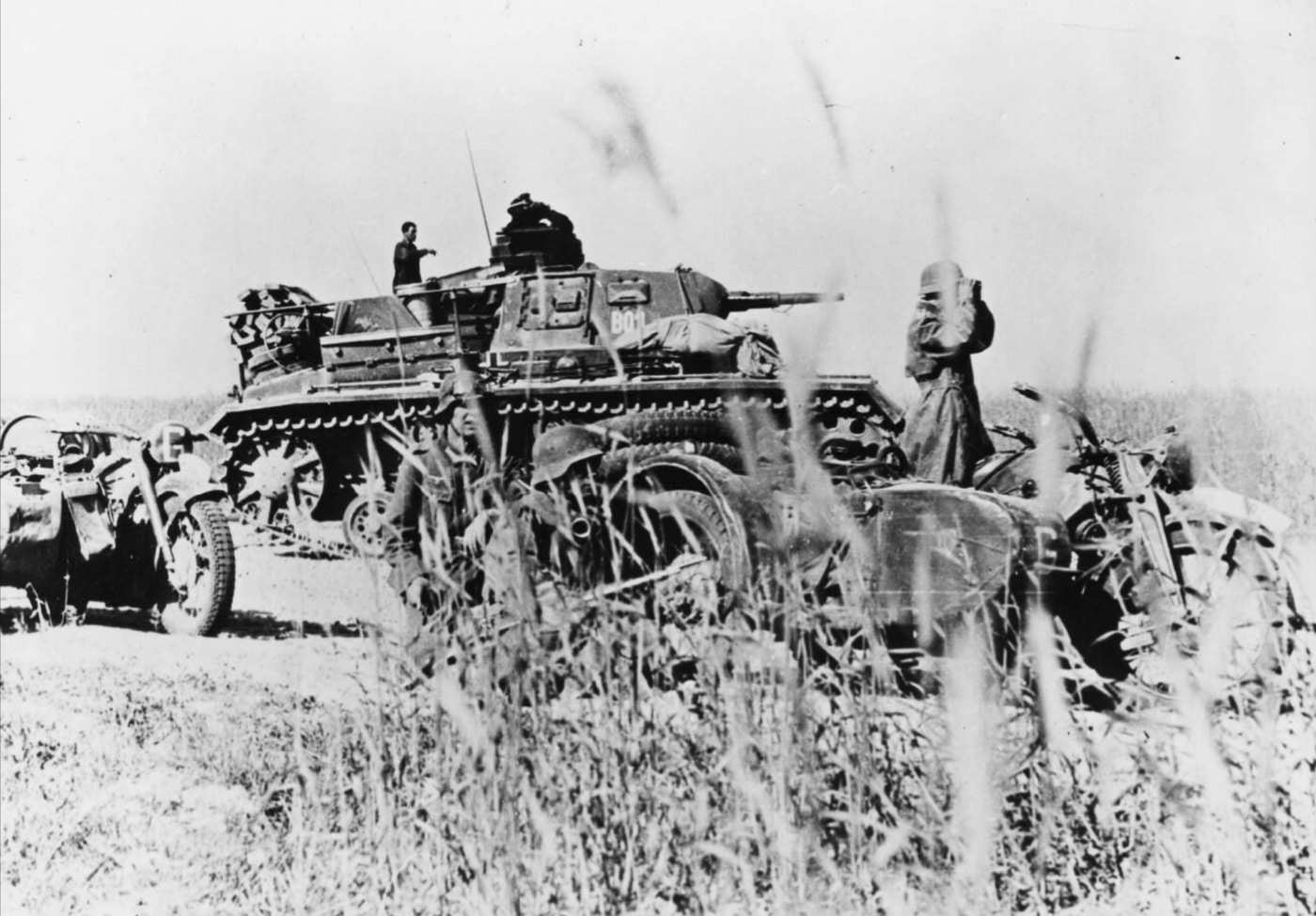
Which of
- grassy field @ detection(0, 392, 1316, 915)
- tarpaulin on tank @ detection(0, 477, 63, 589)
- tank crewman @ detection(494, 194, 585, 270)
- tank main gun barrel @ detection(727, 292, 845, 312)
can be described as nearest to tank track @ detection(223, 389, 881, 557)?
tank crewman @ detection(494, 194, 585, 270)

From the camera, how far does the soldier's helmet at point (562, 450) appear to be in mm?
5566

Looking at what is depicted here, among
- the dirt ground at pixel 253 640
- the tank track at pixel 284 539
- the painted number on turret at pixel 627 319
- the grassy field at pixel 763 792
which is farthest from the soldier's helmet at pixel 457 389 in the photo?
the grassy field at pixel 763 792

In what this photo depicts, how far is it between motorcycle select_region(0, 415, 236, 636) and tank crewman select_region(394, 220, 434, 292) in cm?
169

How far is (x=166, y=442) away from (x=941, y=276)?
449 cm

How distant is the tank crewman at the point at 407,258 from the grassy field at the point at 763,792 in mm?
3351

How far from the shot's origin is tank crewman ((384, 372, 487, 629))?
13.5 feet

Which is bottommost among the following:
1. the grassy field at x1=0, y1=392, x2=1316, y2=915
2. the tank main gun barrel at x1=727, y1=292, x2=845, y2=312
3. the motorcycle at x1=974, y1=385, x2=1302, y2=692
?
the grassy field at x1=0, y1=392, x2=1316, y2=915

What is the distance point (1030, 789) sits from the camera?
12.6 ft

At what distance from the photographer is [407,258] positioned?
7.78 m

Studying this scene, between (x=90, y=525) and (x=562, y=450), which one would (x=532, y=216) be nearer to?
(x=562, y=450)

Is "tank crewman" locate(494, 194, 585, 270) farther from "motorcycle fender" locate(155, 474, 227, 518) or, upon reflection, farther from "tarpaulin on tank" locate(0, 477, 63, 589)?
"tarpaulin on tank" locate(0, 477, 63, 589)

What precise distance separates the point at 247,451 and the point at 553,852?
6.74 m

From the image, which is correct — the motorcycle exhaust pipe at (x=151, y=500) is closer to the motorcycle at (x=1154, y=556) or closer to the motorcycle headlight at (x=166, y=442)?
the motorcycle headlight at (x=166, y=442)

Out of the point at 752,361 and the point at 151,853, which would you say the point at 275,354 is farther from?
the point at 151,853
